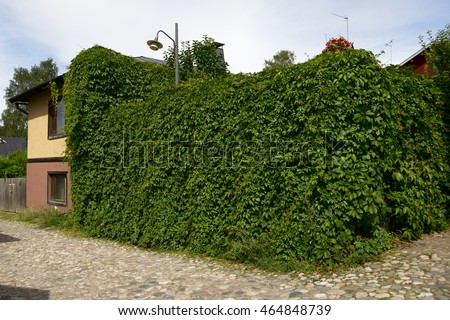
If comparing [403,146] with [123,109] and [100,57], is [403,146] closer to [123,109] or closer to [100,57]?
[123,109]

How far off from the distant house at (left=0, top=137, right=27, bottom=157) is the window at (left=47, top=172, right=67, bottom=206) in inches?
853

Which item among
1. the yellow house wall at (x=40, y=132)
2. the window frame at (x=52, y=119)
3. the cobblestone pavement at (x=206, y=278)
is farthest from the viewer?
the window frame at (x=52, y=119)

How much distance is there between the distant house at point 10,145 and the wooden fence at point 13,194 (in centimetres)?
1675

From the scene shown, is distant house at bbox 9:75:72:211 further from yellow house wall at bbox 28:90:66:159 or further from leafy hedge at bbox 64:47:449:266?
leafy hedge at bbox 64:47:449:266

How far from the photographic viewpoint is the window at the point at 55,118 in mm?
14250

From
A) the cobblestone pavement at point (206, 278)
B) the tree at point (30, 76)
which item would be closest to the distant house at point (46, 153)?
the cobblestone pavement at point (206, 278)

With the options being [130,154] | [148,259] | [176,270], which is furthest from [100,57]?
[176,270]

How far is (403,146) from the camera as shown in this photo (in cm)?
645

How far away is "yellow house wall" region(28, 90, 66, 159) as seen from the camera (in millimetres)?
14195
